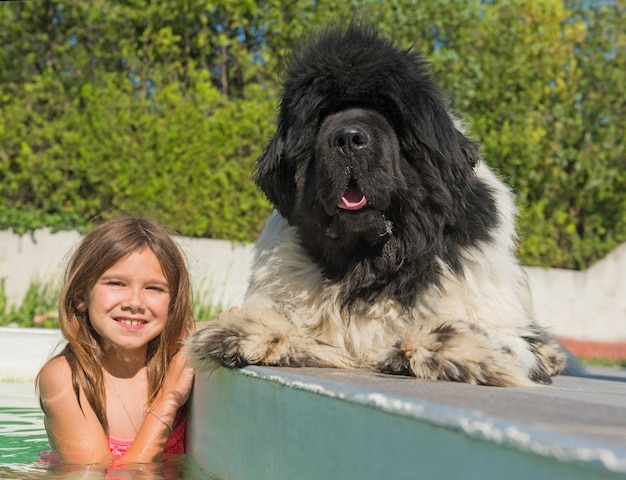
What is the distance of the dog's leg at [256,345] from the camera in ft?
9.05

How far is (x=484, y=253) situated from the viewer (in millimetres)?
3191

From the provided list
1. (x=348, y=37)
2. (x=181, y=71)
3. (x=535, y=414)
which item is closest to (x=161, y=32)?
(x=181, y=71)

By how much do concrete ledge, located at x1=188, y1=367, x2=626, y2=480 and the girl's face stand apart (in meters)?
0.87

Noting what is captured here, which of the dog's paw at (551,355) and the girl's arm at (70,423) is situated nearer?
the girl's arm at (70,423)

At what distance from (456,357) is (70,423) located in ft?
5.52

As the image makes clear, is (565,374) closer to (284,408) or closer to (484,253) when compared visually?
(484,253)

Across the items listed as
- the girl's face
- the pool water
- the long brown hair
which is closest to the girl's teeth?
the girl's face

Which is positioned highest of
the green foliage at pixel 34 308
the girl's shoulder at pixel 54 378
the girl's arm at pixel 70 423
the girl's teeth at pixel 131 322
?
the girl's teeth at pixel 131 322

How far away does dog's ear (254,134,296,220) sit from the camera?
325 cm

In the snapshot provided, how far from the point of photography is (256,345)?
2.75 meters

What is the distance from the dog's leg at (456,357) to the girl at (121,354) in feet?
3.79

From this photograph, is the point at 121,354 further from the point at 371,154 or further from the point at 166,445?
the point at 371,154

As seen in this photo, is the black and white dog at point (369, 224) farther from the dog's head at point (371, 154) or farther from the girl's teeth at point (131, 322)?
the girl's teeth at point (131, 322)

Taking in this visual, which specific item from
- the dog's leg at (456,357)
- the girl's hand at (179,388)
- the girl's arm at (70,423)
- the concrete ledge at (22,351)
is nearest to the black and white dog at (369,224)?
the dog's leg at (456,357)
